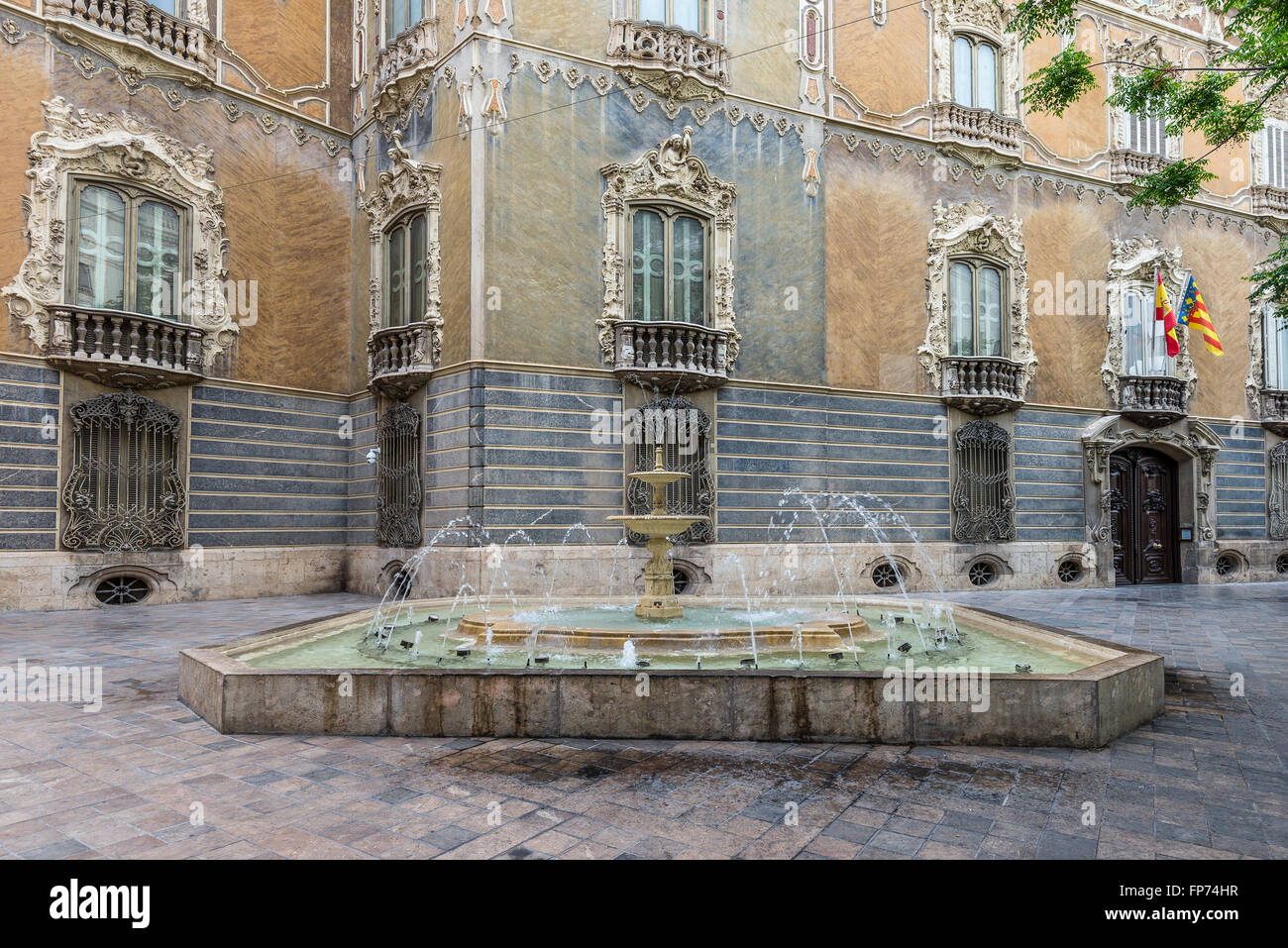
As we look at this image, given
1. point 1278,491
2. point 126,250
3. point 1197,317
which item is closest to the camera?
point 126,250

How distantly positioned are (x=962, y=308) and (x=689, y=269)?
7.02 metres

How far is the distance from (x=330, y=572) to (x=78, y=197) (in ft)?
26.6

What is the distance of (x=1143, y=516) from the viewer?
2219cm

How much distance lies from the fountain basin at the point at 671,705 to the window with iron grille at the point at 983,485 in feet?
43.5

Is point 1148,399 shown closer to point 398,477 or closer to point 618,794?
point 398,477

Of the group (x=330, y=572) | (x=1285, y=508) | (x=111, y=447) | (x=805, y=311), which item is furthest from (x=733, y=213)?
(x=1285, y=508)

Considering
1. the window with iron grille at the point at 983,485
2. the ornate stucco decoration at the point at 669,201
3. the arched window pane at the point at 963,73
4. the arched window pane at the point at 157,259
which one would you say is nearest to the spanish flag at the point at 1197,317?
the window with iron grille at the point at 983,485

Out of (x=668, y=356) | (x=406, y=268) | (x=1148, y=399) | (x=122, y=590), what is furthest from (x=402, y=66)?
(x=1148, y=399)

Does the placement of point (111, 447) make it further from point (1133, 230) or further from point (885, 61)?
point (1133, 230)

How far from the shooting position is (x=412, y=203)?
1636 centimetres

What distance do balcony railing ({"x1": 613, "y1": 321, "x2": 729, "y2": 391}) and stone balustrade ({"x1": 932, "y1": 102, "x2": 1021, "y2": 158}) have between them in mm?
8026

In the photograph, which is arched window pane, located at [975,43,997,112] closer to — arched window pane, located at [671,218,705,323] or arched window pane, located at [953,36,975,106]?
arched window pane, located at [953,36,975,106]

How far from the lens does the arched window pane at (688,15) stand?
16.8 metres

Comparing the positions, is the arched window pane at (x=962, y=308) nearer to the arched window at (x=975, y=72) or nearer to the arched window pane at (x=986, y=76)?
the arched window at (x=975, y=72)
